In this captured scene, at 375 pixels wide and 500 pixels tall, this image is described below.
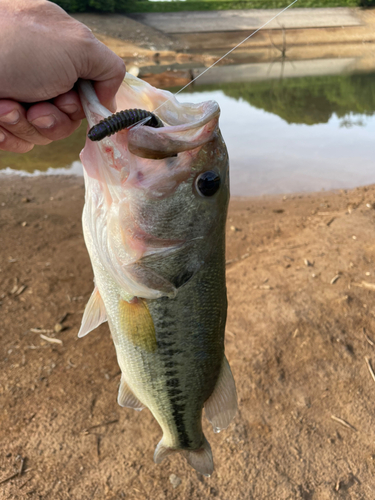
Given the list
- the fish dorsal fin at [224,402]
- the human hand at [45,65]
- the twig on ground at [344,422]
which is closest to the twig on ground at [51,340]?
the fish dorsal fin at [224,402]

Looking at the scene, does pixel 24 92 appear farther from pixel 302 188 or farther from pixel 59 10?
pixel 302 188

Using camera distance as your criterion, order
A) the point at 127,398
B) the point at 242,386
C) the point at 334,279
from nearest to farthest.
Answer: the point at 127,398 → the point at 242,386 → the point at 334,279

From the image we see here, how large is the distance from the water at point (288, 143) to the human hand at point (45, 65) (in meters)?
7.04

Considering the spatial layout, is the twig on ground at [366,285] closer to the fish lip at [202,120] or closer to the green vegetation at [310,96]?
the fish lip at [202,120]

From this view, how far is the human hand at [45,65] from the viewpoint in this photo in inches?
57.1

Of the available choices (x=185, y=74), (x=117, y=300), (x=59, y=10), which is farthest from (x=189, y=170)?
(x=185, y=74)

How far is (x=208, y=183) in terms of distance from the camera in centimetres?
163

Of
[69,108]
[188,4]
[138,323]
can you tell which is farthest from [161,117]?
[188,4]

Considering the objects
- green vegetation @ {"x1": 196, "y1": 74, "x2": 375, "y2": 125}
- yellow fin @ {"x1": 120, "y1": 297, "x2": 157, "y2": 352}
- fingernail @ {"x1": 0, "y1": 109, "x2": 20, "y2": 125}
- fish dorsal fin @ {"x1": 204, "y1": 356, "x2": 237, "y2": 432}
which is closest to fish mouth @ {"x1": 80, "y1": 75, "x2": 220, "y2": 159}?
fingernail @ {"x1": 0, "y1": 109, "x2": 20, "y2": 125}

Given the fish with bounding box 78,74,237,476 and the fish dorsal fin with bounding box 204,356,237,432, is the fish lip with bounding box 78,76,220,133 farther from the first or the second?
the fish dorsal fin with bounding box 204,356,237,432

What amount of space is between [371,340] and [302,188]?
5517 millimetres

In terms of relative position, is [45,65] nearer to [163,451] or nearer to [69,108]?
[69,108]

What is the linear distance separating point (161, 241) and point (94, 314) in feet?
2.15

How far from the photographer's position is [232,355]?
12.7 feet
